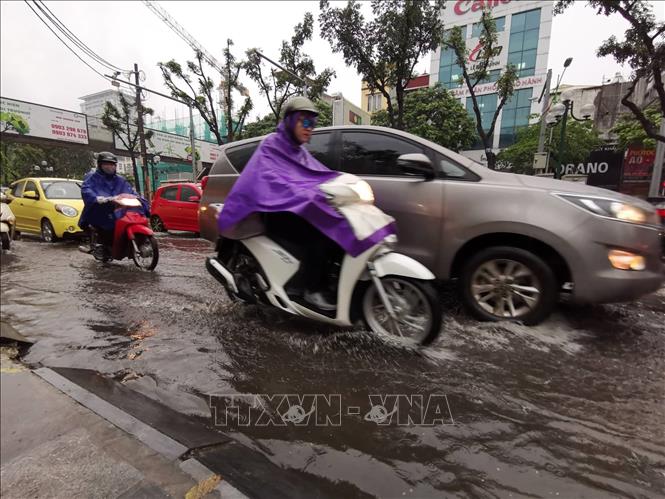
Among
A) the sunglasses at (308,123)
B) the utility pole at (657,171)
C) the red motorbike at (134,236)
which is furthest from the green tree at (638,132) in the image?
the red motorbike at (134,236)

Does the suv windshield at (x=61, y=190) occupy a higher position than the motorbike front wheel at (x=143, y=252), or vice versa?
the suv windshield at (x=61, y=190)

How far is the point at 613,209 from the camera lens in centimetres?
284

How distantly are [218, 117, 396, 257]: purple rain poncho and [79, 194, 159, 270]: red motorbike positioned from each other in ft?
9.73

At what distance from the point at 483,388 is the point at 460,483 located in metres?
0.82

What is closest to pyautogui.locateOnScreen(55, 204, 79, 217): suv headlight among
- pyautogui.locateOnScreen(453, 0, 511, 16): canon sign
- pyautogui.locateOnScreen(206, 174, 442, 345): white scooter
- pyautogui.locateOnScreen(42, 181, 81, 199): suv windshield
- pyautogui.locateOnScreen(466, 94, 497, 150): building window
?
pyautogui.locateOnScreen(42, 181, 81, 199): suv windshield

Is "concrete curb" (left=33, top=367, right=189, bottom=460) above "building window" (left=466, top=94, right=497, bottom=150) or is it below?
below

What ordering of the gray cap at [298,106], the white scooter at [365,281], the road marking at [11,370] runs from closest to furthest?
the road marking at [11,370]
the white scooter at [365,281]
the gray cap at [298,106]

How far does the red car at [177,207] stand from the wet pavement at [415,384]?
6044 millimetres

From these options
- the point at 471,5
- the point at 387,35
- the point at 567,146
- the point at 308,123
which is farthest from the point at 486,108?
the point at 308,123

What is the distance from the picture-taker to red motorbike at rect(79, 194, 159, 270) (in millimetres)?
5418

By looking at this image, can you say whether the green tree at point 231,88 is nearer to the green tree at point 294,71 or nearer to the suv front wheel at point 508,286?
the green tree at point 294,71

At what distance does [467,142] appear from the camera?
997 inches

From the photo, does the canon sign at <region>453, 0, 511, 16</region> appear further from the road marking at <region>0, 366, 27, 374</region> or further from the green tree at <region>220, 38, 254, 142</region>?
the road marking at <region>0, 366, 27, 374</region>

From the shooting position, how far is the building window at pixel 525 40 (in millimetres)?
32781
